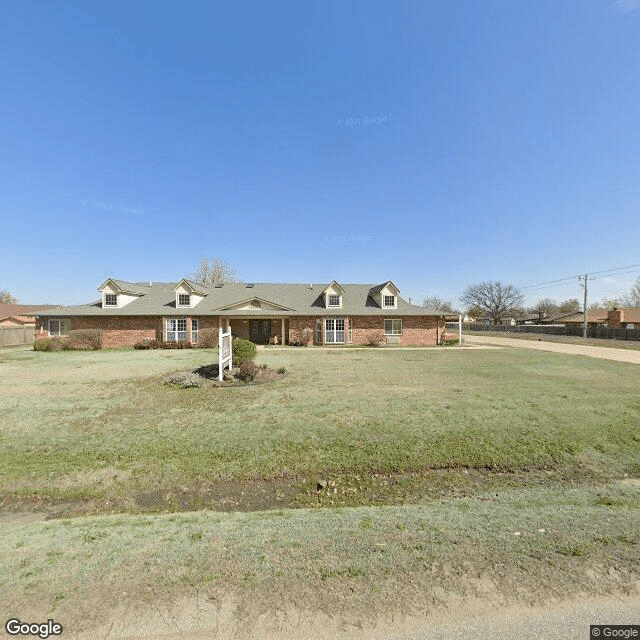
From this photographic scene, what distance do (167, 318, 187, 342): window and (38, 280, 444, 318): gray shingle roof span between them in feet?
2.04

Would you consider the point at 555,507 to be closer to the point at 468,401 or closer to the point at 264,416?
the point at 468,401

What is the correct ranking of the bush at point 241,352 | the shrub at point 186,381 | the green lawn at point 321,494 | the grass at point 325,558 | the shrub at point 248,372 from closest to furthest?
the grass at point 325,558, the green lawn at point 321,494, the shrub at point 186,381, the shrub at point 248,372, the bush at point 241,352

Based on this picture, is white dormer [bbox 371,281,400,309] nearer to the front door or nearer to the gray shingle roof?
the gray shingle roof

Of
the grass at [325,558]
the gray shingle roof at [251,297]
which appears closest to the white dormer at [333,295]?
the gray shingle roof at [251,297]

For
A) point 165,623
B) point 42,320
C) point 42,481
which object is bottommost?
point 42,481

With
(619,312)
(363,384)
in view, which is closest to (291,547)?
(363,384)

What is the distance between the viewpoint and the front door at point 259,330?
26.3 meters

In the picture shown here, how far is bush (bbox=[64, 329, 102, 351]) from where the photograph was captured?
2173cm

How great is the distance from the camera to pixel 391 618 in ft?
7.56

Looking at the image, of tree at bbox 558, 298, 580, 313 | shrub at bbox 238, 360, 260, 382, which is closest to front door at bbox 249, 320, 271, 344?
shrub at bbox 238, 360, 260, 382

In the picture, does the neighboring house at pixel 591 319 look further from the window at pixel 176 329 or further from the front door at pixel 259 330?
the window at pixel 176 329

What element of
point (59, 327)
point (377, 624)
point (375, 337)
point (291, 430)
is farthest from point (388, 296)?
point (59, 327)

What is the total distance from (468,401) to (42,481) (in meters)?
9.08

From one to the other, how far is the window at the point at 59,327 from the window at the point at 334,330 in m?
19.5
